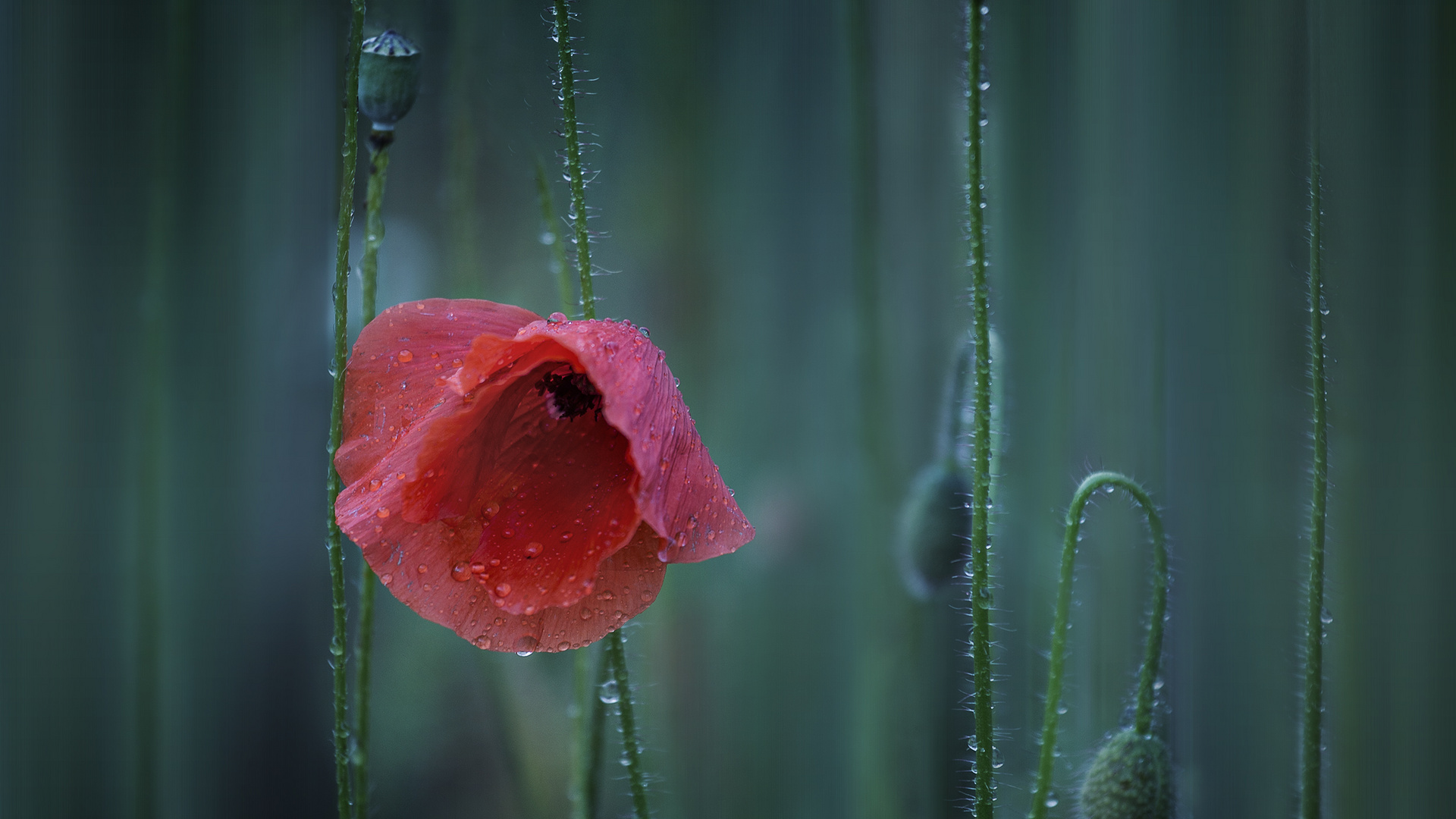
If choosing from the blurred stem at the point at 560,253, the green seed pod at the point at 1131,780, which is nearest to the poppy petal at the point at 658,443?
the blurred stem at the point at 560,253

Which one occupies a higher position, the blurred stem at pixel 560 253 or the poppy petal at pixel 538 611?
the blurred stem at pixel 560 253

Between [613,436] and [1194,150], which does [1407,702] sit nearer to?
[1194,150]

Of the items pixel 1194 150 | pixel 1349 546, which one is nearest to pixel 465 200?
pixel 1194 150

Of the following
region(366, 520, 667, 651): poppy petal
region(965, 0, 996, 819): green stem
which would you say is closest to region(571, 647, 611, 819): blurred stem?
region(366, 520, 667, 651): poppy petal

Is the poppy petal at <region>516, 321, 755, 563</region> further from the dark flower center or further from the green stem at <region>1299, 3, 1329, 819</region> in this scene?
the green stem at <region>1299, 3, 1329, 819</region>

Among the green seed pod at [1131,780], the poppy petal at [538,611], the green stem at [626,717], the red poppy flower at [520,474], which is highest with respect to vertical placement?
the red poppy flower at [520,474]

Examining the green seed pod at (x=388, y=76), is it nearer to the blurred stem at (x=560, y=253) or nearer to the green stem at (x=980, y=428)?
the blurred stem at (x=560, y=253)
